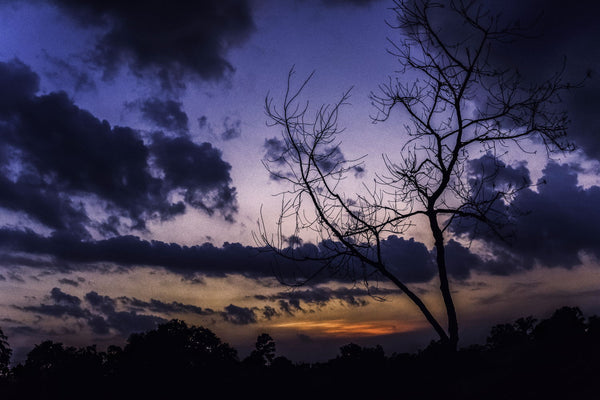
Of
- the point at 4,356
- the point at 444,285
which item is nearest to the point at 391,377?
the point at 444,285

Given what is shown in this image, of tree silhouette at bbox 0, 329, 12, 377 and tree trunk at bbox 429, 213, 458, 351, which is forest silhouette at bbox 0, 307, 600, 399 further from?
tree silhouette at bbox 0, 329, 12, 377

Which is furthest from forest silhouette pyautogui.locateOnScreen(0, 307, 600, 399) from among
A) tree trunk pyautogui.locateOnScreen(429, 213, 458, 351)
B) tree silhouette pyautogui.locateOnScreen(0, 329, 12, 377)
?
tree silhouette pyautogui.locateOnScreen(0, 329, 12, 377)

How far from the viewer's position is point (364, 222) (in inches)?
301

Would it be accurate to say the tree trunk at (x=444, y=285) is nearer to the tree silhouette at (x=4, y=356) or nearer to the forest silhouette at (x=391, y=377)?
the forest silhouette at (x=391, y=377)

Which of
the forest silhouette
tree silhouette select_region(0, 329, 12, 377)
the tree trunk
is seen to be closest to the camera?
the forest silhouette

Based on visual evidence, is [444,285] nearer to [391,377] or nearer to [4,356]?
[391,377]

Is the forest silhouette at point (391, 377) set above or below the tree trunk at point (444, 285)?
below

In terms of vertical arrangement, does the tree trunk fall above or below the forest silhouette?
above

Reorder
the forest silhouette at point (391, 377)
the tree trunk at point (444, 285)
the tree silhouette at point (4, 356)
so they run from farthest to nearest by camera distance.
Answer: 1. the tree silhouette at point (4, 356)
2. the tree trunk at point (444, 285)
3. the forest silhouette at point (391, 377)

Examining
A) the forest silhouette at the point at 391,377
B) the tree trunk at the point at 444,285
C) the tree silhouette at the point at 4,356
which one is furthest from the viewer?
the tree silhouette at the point at 4,356

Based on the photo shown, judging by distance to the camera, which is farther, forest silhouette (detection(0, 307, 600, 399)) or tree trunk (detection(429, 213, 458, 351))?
tree trunk (detection(429, 213, 458, 351))

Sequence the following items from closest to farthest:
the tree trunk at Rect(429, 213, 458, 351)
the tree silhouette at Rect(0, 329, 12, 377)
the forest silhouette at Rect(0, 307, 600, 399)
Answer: the forest silhouette at Rect(0, 307, 600, 399)
the tree trunk at Rect(429, 213, 458, 351)
the tree silhouette at Rect(0, 329, 12, 377)

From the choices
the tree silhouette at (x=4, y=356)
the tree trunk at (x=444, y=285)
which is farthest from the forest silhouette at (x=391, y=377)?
the tree silhouette at (x=4, y=356)

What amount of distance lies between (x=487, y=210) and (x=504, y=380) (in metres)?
2.83
